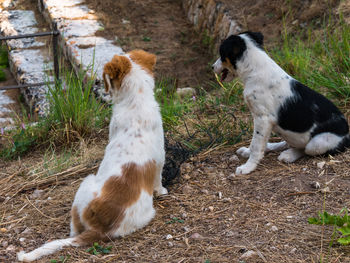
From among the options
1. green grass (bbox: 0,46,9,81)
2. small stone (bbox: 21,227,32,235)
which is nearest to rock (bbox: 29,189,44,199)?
small stone (bbox: 21,227,32,235)

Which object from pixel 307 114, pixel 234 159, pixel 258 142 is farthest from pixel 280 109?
pixel 234 159

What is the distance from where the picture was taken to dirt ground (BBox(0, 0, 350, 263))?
3225 millimetres

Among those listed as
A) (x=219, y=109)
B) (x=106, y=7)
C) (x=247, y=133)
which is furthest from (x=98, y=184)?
(x=106, y=7)

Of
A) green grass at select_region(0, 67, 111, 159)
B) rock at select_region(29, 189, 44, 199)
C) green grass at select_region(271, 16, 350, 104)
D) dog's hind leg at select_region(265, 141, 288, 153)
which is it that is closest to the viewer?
rock at select_region(29, 189, 44, 199)

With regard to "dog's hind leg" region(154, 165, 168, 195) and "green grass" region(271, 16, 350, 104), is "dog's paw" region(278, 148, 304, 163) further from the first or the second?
"dog's hind leg" region(154, 165, 168, 195)

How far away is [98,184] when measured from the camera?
3457 mm

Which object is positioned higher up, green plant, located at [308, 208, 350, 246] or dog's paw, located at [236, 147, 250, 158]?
green plant, located at [308, 208, 350, 246]

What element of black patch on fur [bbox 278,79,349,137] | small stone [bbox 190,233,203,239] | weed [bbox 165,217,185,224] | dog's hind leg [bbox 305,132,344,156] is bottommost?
weed [bbox 165,217,185,224]

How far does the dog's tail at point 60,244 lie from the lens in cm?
321

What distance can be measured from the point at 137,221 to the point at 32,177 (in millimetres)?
1828

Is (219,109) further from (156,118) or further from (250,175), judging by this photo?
(156,118)

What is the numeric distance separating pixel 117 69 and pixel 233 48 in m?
1.33

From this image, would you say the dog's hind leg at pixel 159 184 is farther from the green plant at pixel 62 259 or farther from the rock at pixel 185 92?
the rock at pixel 185 92

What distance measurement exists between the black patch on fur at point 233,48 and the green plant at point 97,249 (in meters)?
2.26
